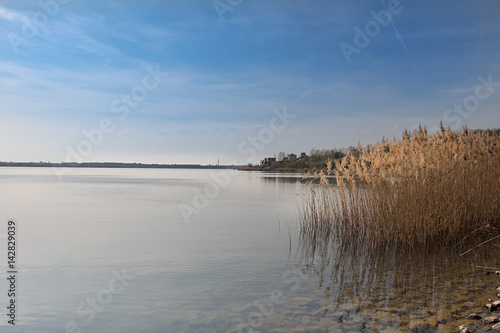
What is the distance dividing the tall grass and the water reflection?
43 cm

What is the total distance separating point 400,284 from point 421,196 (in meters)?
2.79

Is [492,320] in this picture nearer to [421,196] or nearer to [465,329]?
[465,329]

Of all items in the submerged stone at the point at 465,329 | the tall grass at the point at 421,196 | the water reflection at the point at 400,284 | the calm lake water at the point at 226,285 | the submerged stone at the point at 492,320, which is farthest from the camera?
the tall grass at the point at 421,196

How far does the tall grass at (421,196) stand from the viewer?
8.88 metres

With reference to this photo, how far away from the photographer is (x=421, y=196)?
8789mm

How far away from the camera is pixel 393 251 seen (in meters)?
8.99

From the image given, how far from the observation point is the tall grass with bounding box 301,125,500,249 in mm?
8883

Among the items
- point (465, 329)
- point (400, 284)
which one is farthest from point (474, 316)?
point (400, 284)

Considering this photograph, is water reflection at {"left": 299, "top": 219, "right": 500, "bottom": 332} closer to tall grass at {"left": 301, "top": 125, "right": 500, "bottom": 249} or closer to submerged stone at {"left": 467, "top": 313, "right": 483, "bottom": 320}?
submerged stone at {"left": 467, "top": 313, "right": 483, "bottom": 320}

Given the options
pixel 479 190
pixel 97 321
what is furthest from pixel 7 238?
pixel 479 190

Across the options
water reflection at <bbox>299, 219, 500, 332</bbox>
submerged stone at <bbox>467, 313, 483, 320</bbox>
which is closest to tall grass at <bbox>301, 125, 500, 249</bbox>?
water reflection at <bbox>299, 219, 500, 332</bbox>

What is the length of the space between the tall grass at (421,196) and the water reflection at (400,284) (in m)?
0.43

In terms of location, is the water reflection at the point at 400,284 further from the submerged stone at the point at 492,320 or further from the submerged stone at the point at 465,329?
the submerged stone at the point at 492,320

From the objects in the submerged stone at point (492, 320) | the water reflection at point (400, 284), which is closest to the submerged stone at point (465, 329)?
the water reflection at point (400, 284)
